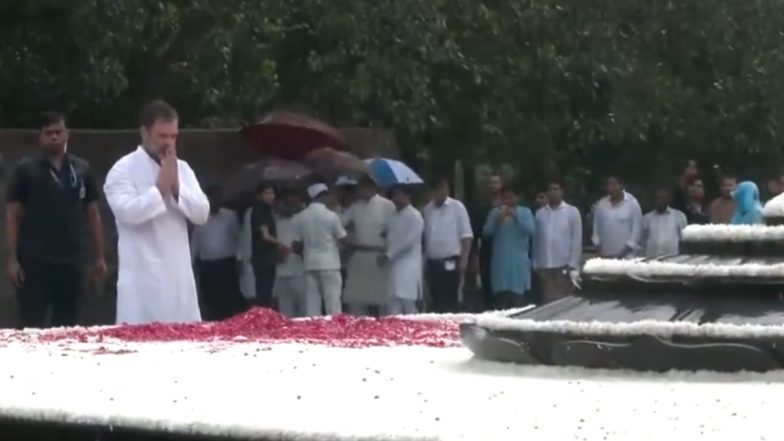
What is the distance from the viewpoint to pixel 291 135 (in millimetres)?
17484

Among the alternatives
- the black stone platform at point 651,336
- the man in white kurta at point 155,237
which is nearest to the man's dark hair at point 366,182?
the man in white kurta at point 155,237

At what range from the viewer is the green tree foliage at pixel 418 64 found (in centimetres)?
1698

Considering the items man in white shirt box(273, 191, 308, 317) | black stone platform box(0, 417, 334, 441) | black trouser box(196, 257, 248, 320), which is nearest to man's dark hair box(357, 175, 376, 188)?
man in white shirt box(273, 191, 308, 317)

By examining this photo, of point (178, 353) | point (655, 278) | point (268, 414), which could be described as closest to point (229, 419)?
point (268, 414)

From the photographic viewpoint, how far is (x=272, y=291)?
16.4 meters

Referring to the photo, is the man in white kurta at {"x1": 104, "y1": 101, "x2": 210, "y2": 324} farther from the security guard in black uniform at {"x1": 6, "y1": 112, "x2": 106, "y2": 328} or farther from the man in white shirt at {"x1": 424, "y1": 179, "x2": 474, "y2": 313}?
the man in white shirt at {"x1": 424, "y1": 179, "x2": 474, "y2": 313}

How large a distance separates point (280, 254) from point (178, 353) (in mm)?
12406

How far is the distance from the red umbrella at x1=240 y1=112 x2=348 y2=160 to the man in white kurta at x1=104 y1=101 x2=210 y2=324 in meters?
9.95

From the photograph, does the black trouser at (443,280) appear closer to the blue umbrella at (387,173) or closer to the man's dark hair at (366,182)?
the blue umbrella at (387,173)

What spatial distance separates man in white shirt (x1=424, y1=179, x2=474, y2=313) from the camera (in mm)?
17766

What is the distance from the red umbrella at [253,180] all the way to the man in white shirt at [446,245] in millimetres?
1399

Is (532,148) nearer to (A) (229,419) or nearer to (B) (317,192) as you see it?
(B) (317,192)

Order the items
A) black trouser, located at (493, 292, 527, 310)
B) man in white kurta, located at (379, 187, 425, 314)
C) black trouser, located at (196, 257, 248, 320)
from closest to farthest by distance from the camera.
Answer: black trouser, located at (196, 257, 248, 320), man in white kurta, located at (379, 187, 425, 314), black trouser, located at (493, 292, 527, 310)

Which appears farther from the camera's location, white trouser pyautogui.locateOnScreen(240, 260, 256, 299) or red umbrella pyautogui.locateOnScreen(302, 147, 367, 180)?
red umbrella pyautogui.locateOnScreen(302, 147, 367, 180)
